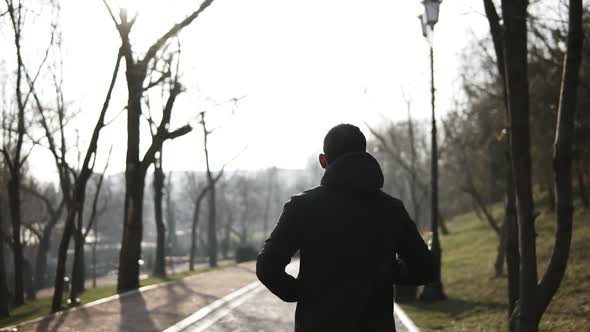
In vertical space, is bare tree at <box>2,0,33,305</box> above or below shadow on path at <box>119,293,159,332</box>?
above

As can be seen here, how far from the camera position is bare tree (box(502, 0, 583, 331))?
25.2 feet

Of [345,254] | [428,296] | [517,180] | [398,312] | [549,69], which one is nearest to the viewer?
[345,254]

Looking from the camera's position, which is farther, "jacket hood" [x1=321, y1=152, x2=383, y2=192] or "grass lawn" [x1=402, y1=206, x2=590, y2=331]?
"grass lawn" [x1=402, y1=206, x2=590, y2=331]

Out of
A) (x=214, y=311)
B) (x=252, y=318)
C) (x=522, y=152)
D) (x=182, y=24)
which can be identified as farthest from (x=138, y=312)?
(x=522, y=152)

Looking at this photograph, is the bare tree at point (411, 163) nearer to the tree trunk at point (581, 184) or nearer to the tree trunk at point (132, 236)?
the tree trunk at point (581, 184)

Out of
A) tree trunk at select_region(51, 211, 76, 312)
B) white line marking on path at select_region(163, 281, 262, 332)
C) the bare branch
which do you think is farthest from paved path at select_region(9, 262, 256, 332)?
the bare branch

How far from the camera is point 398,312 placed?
1382 cm

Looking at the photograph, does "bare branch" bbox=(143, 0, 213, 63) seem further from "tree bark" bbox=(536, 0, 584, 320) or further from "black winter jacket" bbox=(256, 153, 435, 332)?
"black winter jacket" bbox=(256, 153, 435, 332)

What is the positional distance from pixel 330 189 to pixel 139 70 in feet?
48.2

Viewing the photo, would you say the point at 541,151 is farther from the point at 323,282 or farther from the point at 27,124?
the point at 323,282

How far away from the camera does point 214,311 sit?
44.1ft

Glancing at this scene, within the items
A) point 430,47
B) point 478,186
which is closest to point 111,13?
point 430,47

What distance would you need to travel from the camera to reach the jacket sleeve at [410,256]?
131 inches

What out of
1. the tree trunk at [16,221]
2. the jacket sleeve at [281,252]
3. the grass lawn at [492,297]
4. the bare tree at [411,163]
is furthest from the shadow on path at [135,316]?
the bare tree at [411,163]
